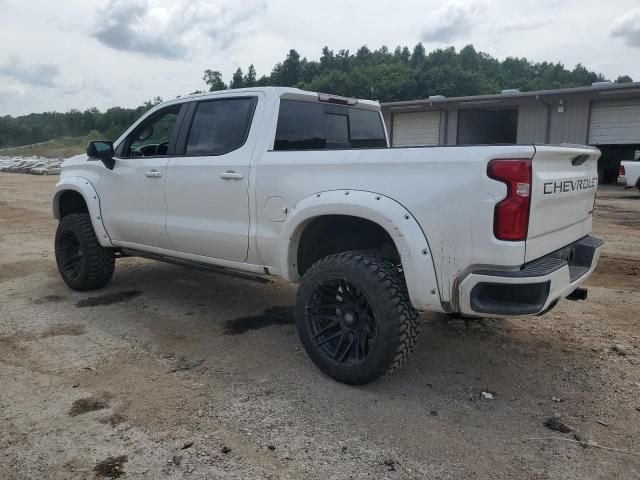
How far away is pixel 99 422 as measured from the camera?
10.4 feet

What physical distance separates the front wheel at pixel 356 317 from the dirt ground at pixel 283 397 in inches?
7.6

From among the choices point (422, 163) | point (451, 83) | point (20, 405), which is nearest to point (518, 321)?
point (422, 163)

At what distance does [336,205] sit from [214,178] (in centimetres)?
129

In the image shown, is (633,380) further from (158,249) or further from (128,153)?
(128,153)

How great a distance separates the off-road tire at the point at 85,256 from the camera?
18.8 feet

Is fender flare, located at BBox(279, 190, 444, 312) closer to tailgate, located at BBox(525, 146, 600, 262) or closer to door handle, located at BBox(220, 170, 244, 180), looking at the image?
tailgate, located at BBox(525, 146, 600, 262)

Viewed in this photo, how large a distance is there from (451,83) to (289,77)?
3124cm

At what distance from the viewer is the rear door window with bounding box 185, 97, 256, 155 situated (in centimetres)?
443

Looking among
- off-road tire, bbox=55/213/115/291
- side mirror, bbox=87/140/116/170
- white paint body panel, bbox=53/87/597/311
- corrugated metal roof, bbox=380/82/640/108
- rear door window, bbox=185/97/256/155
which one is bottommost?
off-road tire, bbox=55/213/115/291

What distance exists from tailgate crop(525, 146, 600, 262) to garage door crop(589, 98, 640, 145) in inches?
812

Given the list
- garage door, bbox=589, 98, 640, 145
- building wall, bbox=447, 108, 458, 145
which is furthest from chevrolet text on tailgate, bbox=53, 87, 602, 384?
building wall, bbox=447, 108, 458, 145

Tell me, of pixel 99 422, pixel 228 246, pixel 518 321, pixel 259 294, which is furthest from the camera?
pixel 259 294

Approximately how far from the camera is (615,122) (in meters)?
22.0

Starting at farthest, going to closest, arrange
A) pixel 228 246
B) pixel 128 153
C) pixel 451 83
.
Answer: pixel 451 83
pixel 128 153
pixel 228 246
